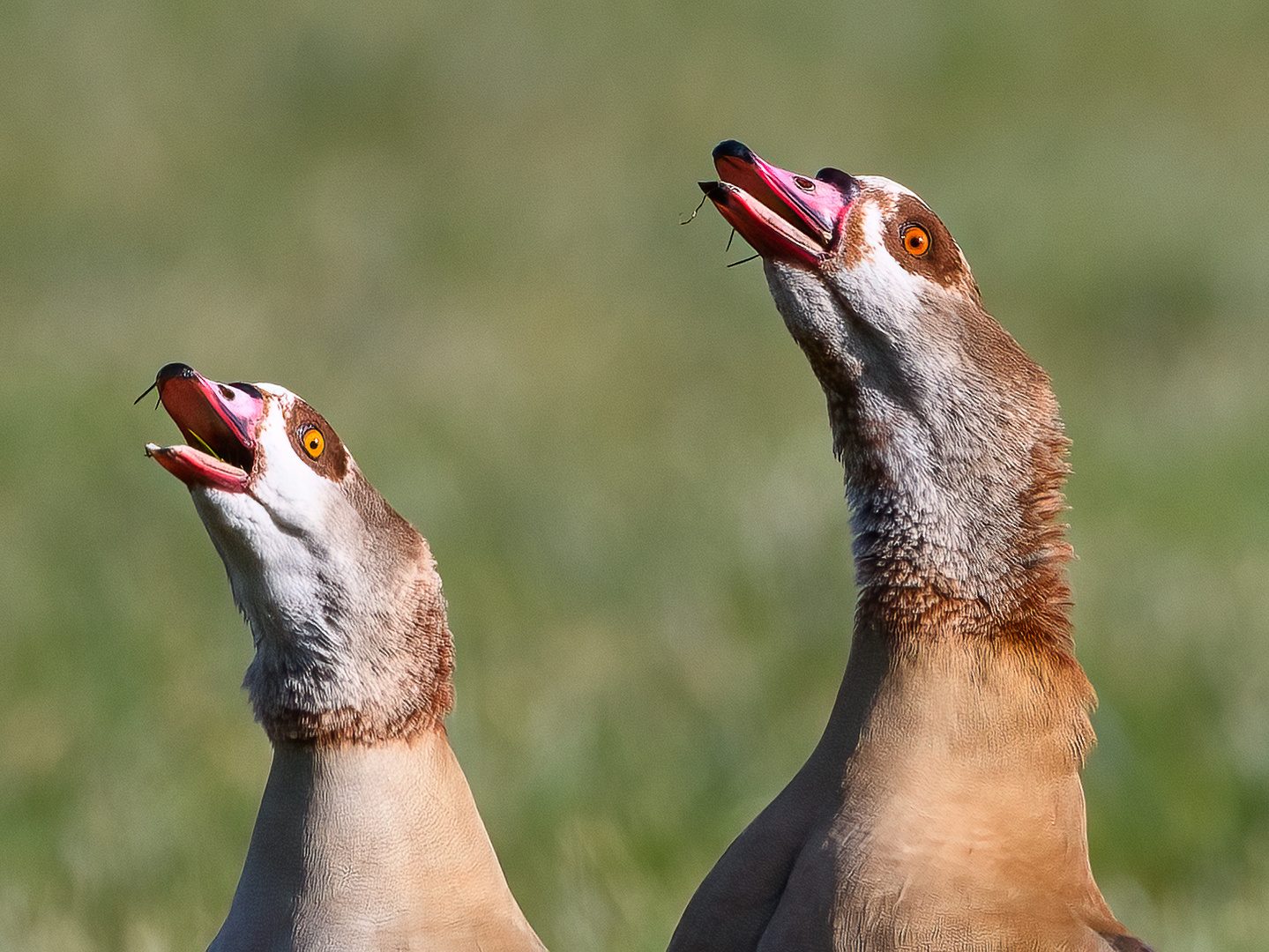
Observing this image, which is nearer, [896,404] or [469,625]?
[896,404]

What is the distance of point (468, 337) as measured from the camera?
48.3ft

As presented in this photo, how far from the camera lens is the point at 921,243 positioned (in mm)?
3711

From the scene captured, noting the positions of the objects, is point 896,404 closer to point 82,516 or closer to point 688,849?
point 688,849

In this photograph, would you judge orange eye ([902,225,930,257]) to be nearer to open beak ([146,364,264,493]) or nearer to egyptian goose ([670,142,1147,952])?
egyptian goose ([670,142,1147,952])

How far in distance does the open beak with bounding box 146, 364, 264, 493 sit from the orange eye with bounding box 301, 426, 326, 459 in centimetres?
11

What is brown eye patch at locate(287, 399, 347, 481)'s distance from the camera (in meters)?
3.88

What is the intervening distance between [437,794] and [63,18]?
742 inches

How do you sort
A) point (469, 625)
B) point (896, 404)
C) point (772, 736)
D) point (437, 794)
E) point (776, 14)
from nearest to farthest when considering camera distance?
1. point (896, 404)
2. point (437, 794)
3. point (772, 736)
4. point (469, 625)
5. point (776, 14)

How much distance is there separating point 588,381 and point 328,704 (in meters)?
10.3

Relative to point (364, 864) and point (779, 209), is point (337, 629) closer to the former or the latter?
point (364, 864)

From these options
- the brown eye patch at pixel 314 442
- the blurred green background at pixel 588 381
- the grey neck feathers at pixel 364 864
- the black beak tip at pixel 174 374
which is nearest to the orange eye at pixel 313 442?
the brown eye patch at pixel 314 442

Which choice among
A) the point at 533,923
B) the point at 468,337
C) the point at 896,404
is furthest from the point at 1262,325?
the point at 896,404

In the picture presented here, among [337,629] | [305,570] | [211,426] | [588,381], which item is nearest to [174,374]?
[211,426]

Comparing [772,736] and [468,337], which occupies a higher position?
[468,337]
